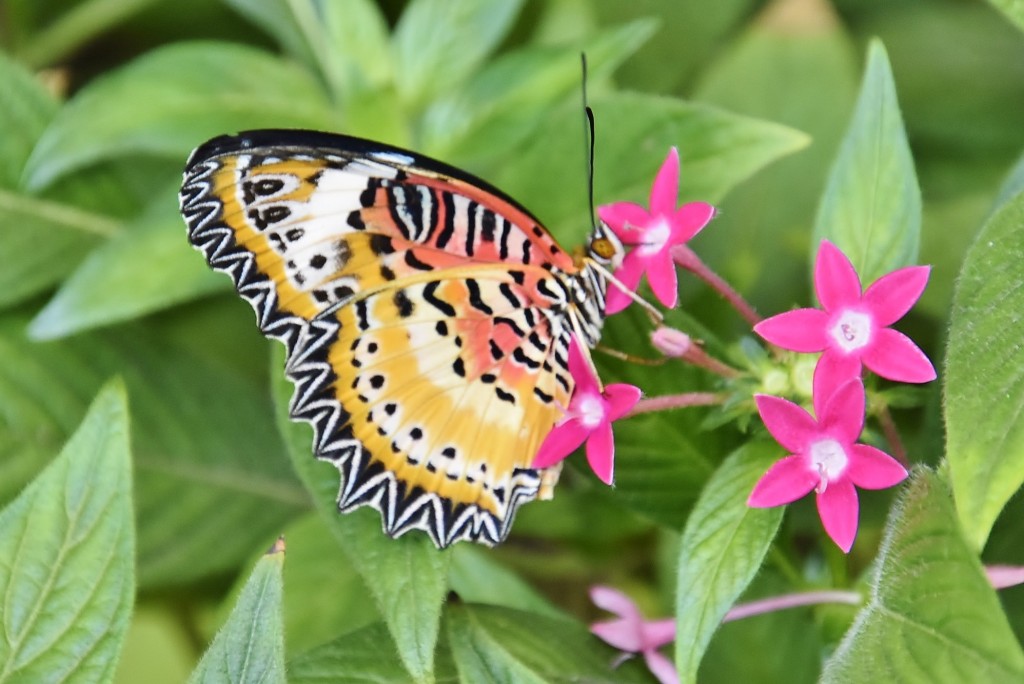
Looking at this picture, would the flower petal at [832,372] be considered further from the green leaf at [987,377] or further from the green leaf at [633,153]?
the green leaf at [633,153]

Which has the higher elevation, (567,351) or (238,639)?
(567,351)

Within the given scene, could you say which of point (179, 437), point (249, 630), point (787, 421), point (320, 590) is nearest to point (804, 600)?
point (787, 421)

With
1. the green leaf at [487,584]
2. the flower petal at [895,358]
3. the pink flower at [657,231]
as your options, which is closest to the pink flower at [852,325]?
the flower petal at [895,358]

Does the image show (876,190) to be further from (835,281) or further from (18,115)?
(18,115)

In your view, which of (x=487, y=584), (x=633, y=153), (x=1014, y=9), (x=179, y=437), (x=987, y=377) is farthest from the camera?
(x=179, y=437)

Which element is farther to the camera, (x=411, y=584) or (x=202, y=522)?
(x=202, y=522)

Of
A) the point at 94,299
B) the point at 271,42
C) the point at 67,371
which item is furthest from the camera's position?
the point at 271,42

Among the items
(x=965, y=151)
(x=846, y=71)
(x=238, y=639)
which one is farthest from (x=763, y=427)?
(x=965, y=151)

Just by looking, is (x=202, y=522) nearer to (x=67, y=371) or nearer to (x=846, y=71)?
(x=67, y=371)
